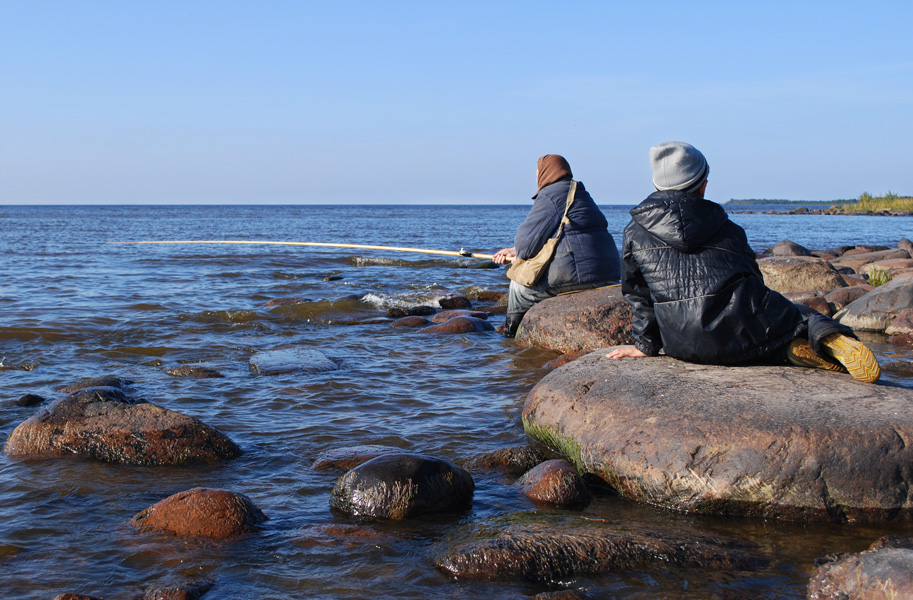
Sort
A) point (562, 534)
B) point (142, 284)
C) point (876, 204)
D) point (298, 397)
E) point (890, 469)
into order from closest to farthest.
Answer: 1. point (562, 534)
2. point (890, 469)
3. point (298, 397)
4. point (142, 284)
5. point (876, 204)

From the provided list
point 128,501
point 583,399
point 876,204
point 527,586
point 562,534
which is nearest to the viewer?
point 527,586

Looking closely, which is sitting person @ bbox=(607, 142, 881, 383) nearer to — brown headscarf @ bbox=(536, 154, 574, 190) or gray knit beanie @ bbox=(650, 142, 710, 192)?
gray knit beanie @ bbox=(650, 142, 710, 192)

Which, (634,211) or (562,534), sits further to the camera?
(634,211)

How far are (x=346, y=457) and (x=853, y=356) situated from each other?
319cm

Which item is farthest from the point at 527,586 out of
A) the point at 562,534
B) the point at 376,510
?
the point at 376,510

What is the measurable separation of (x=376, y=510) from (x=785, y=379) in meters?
2.55

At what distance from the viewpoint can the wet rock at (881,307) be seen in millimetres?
9258

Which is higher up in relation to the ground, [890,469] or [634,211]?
[634,211]

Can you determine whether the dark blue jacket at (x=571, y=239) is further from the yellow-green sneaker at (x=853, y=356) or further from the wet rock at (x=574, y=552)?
the wet rock at (x=574, y=552)

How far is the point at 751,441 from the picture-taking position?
12.9 feet

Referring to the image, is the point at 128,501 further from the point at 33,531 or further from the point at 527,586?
the point at 527,586

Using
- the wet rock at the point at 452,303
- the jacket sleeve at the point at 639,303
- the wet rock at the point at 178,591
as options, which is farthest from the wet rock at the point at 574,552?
the wet rock at the point at 452,303

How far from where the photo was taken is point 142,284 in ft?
50.0

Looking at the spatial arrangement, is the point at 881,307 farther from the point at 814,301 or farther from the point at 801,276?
the point at 801,276
